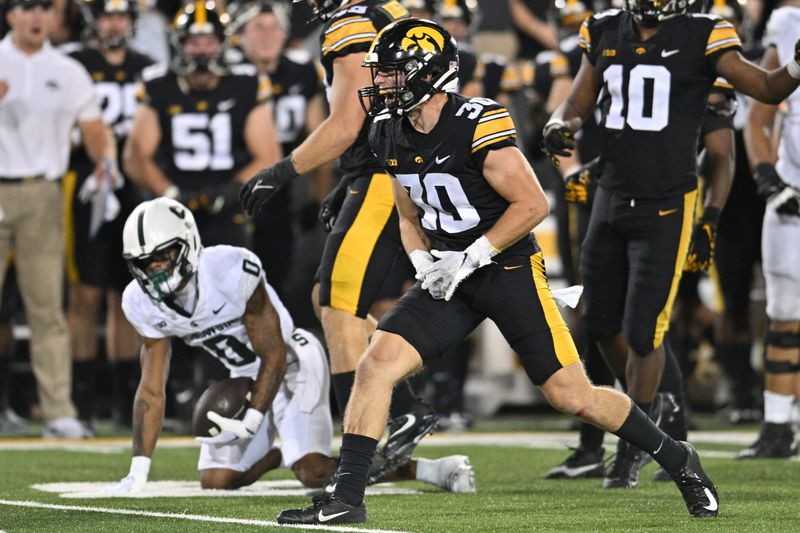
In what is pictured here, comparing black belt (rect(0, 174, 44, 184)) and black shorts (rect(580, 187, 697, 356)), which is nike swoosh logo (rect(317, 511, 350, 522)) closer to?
black shorts (rect(580, 187, 697, 356))

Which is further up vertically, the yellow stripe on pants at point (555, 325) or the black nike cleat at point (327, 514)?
the yellow stripe on pants at point (555, 325)

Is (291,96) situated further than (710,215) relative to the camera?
Yes

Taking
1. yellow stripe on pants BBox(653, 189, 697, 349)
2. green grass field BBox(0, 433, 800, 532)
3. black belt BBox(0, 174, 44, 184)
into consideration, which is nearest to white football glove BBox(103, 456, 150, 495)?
green grass field BBox(0, 433, 800, 532)

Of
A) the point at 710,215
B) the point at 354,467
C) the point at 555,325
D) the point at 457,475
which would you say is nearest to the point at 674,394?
the point at 710,215

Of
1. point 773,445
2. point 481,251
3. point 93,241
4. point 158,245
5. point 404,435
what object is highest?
point 481,251

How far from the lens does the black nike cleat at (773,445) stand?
698 centimetres

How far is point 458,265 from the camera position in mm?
4656

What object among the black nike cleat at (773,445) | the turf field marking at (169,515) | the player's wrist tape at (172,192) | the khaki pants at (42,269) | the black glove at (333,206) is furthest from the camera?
the khaki pants at (42,269)

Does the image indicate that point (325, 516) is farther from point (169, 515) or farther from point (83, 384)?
point (83, 384)

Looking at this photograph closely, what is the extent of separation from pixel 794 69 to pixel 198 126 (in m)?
3.87

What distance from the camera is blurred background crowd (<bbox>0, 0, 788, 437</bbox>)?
848 cm

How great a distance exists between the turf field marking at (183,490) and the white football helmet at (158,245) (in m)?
0.71

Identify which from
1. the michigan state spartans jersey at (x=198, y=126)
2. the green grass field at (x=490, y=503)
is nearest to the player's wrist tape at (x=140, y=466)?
the green grass field at (x=490, y=503)

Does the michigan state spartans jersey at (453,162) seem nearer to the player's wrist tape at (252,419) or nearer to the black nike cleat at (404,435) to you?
the black nike cleat at (404,435)
